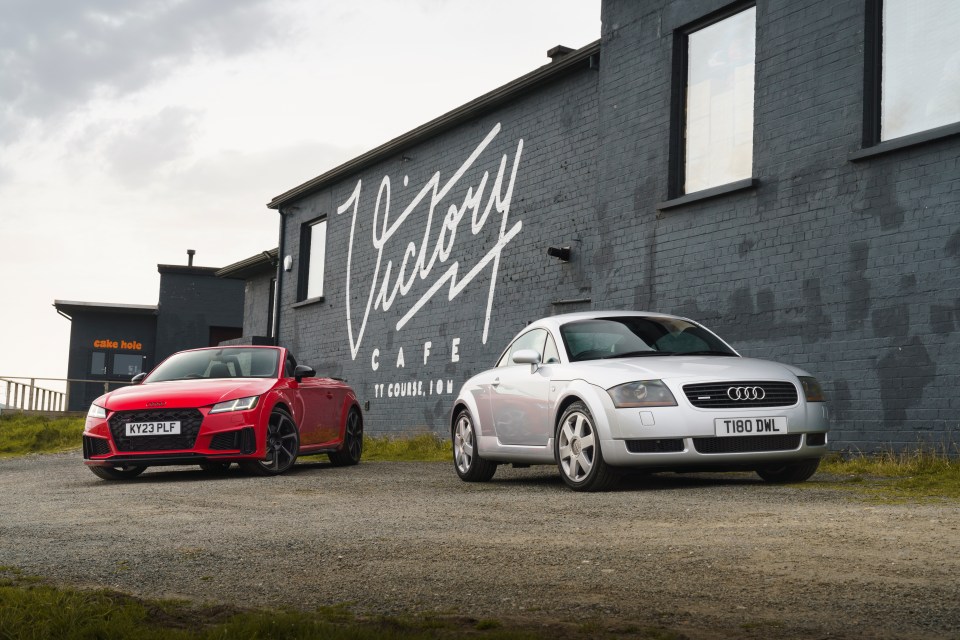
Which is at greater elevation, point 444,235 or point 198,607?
point 444,235

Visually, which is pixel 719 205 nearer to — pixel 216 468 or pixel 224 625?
pixel 216 468

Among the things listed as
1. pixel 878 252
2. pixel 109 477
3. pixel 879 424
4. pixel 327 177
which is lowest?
pixel 109 477

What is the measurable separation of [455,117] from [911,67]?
29.8ft

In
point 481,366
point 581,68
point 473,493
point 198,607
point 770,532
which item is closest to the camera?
point 198,607

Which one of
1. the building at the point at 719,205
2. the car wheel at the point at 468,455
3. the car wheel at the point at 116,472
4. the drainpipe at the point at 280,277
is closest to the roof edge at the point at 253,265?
the drainpipe at the point at 280,277

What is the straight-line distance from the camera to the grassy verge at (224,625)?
3537 millimetres

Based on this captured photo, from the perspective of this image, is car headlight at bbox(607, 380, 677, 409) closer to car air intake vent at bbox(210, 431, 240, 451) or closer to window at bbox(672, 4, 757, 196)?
car air intake vent at bbox(210, 431, 240, 451)

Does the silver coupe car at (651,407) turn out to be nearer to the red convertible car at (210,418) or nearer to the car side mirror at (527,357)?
the car side mirror at (527,357)

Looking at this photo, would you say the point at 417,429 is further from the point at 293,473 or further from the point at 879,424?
the point at 879,424

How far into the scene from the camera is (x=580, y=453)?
28.4 feet

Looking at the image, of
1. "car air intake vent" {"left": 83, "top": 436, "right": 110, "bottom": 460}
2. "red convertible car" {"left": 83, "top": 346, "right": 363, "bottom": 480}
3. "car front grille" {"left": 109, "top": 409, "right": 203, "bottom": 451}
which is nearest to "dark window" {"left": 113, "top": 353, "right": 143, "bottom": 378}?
"red convertible car" {"left": 83, "top": 346, "right": 363, "bottom": 480}

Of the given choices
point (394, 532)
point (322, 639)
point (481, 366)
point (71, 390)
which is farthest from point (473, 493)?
point (71, 390)

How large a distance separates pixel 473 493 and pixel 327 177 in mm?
15145

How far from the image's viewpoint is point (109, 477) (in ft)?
39.8
